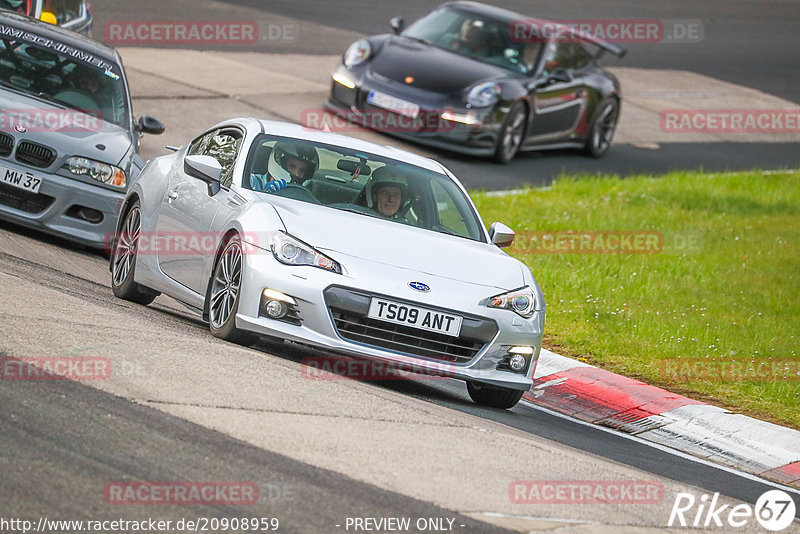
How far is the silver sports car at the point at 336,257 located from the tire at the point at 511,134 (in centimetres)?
856

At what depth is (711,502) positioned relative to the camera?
6.53 metres

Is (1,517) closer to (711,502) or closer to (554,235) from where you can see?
(711,502)

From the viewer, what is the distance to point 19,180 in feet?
36.9

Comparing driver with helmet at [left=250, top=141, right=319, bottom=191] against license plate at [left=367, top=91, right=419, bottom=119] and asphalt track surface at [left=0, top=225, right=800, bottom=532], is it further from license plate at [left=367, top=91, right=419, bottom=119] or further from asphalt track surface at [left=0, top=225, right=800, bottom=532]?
license plate at [left=367, top=91, right=419, bottom=119]

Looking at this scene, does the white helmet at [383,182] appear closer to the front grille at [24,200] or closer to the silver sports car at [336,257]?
the silver sports car at [336,257]

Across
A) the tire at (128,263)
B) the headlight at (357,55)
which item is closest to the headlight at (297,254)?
the tire at (128,263)

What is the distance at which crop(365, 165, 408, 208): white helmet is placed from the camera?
30.0 feet

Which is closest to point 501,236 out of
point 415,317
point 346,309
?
point 415,317

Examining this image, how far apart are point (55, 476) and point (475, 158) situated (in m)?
14.1

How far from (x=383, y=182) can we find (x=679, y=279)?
203 inches

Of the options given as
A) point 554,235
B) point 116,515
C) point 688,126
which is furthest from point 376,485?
point 688,126

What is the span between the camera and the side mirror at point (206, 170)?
351 inches

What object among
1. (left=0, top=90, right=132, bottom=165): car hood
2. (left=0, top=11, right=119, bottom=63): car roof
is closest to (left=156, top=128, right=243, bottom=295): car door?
(left=0, top=90, right=132, bottom=165): car hood

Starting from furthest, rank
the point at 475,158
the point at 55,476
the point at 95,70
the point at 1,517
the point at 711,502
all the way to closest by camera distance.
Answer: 1. the point at 475,158
2. the point at 95,70
3. the point at 711,502
4. the point at 55,476
5. the point at 1,517
